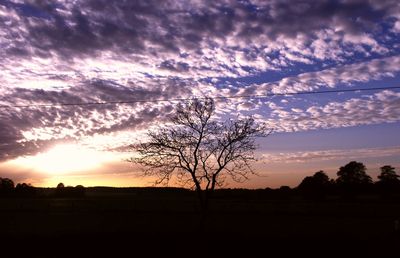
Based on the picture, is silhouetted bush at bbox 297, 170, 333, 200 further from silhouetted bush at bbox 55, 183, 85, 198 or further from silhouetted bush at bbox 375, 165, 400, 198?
silhouetted bush at bbox 55, 183, 85, 198

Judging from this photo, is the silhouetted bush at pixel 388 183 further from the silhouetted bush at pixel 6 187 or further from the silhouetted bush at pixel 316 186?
the silhouetted bush at pixel 6 187

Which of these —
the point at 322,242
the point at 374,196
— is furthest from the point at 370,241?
the point at 374,196

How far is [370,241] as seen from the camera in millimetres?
25344

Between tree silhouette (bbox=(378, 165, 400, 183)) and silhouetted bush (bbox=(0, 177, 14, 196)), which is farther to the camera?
silhouetted bush (bbox=(0, 177, 14, 196))

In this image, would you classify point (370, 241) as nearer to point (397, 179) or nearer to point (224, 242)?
point (224, 242)

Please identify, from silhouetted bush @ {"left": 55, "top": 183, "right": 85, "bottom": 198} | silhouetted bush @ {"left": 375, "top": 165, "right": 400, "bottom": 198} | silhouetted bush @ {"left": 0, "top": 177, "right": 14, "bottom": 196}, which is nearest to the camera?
silhouetted bush @ {"left": 375, "top": 165, "right": 400, "bottom": 198}

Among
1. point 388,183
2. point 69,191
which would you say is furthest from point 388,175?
point 69,191

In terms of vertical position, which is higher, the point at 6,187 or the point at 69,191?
the point at 6,187

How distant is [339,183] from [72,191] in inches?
3081

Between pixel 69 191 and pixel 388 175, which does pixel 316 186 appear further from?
pixel 69 191

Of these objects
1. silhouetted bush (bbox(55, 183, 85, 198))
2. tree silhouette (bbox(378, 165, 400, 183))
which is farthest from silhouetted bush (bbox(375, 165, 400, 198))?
silhouetted bush (bbox(55, 183, 85, 198))

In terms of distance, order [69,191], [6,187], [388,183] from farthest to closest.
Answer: [69,191], [6,187], [388,183]

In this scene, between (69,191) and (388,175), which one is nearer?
(388,175)

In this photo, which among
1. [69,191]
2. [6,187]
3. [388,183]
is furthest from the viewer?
[69,191]
